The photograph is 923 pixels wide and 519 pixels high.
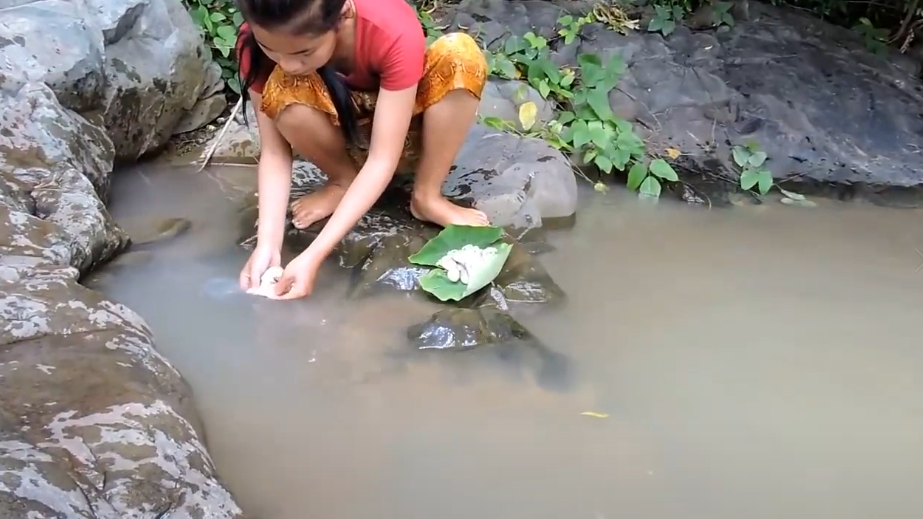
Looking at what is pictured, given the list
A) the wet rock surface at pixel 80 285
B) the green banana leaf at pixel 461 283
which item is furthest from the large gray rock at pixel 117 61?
the green banana leaf at pixel 461 283

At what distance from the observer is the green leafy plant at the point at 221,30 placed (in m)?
3.21

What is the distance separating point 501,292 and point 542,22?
2152mm

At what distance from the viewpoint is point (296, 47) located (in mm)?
1691

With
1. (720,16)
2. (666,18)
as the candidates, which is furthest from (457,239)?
(720,16)

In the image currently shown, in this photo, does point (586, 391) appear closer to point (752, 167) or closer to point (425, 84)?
point (425, 84)

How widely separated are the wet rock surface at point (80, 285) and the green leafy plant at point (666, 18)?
2.12 meters

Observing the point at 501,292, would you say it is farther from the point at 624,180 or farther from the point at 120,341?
the point at 624,180

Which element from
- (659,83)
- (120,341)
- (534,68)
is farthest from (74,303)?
(659,83)

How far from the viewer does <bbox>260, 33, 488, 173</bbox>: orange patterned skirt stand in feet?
6.69

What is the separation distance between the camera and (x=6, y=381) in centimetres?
126

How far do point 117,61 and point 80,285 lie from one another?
1.22m

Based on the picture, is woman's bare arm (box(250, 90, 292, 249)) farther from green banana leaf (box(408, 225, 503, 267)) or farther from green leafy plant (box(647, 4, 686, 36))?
green leafy plant (box(647, 4, 686, 36))

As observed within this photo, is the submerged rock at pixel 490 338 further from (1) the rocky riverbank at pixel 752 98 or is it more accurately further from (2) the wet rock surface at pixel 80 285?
(1) the rocky riverbank at pixel 752 98

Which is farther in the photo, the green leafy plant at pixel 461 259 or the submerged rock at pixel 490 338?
the green leafy plant at pixel 461 259
